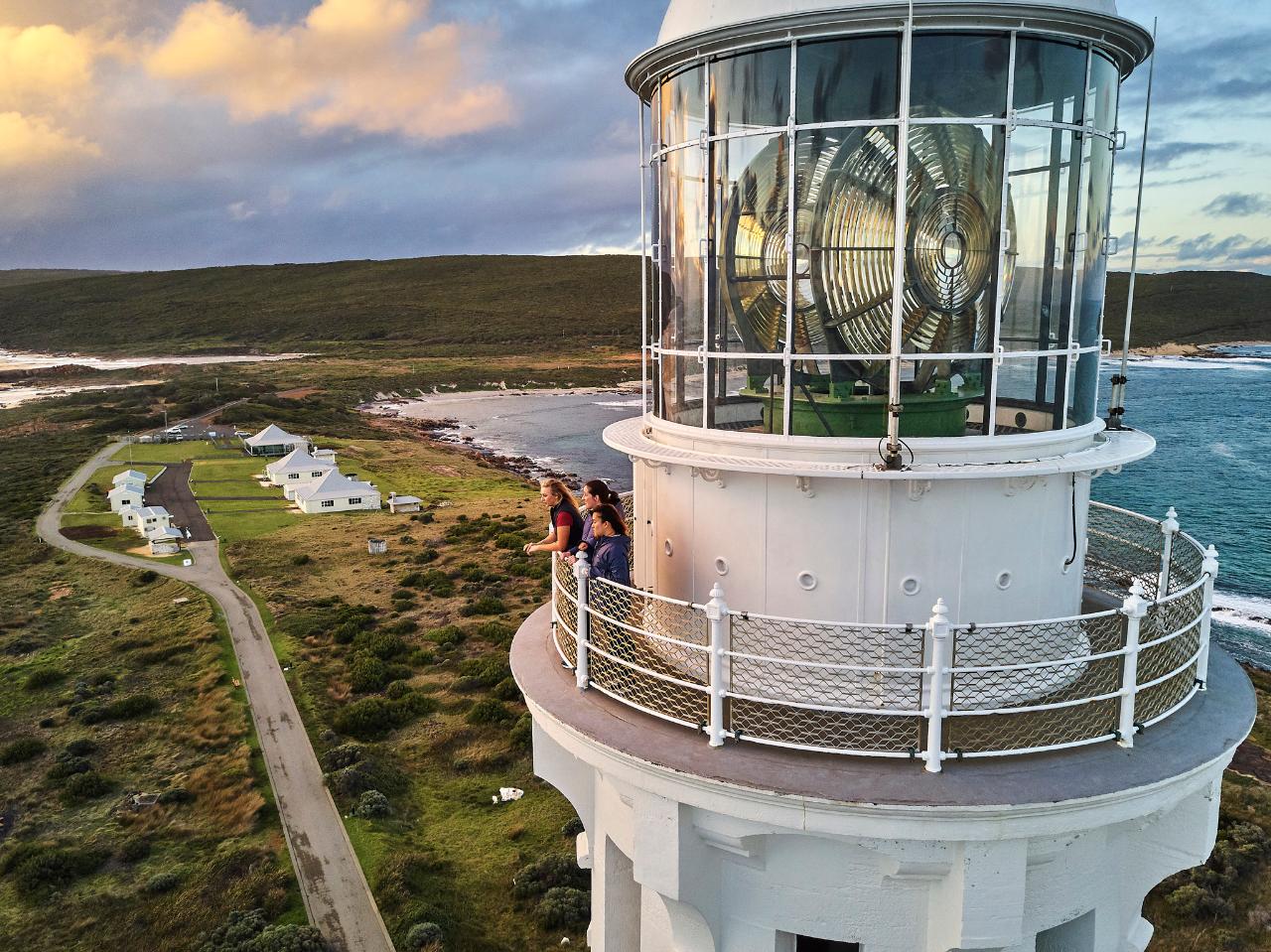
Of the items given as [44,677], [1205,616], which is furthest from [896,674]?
[44,677]

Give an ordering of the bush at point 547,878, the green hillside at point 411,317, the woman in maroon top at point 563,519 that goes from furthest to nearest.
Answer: the green hillside at point 411,317 → the bush at point 547,878 → the woman in maroon top at point 563,519

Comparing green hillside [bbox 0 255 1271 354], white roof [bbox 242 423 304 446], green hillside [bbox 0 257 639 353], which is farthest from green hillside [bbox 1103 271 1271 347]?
white roof [bbox 242 423 304 446]

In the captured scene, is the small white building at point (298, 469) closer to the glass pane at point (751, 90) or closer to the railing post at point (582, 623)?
the railing post at point (582, 623)

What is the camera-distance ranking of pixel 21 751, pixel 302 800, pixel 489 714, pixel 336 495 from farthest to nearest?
pixel 336 495, pixel 489 714, pixel 21 751, pixel 302 800

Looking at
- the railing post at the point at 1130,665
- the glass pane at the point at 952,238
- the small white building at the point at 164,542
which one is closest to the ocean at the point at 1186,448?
the railing post at the point at 1130,665

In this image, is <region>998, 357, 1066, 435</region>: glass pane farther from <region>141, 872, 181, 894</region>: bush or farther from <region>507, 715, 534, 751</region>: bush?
<region>507, 715, 534, 751</region>: bush

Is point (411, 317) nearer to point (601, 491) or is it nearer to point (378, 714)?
point (378, 714)
